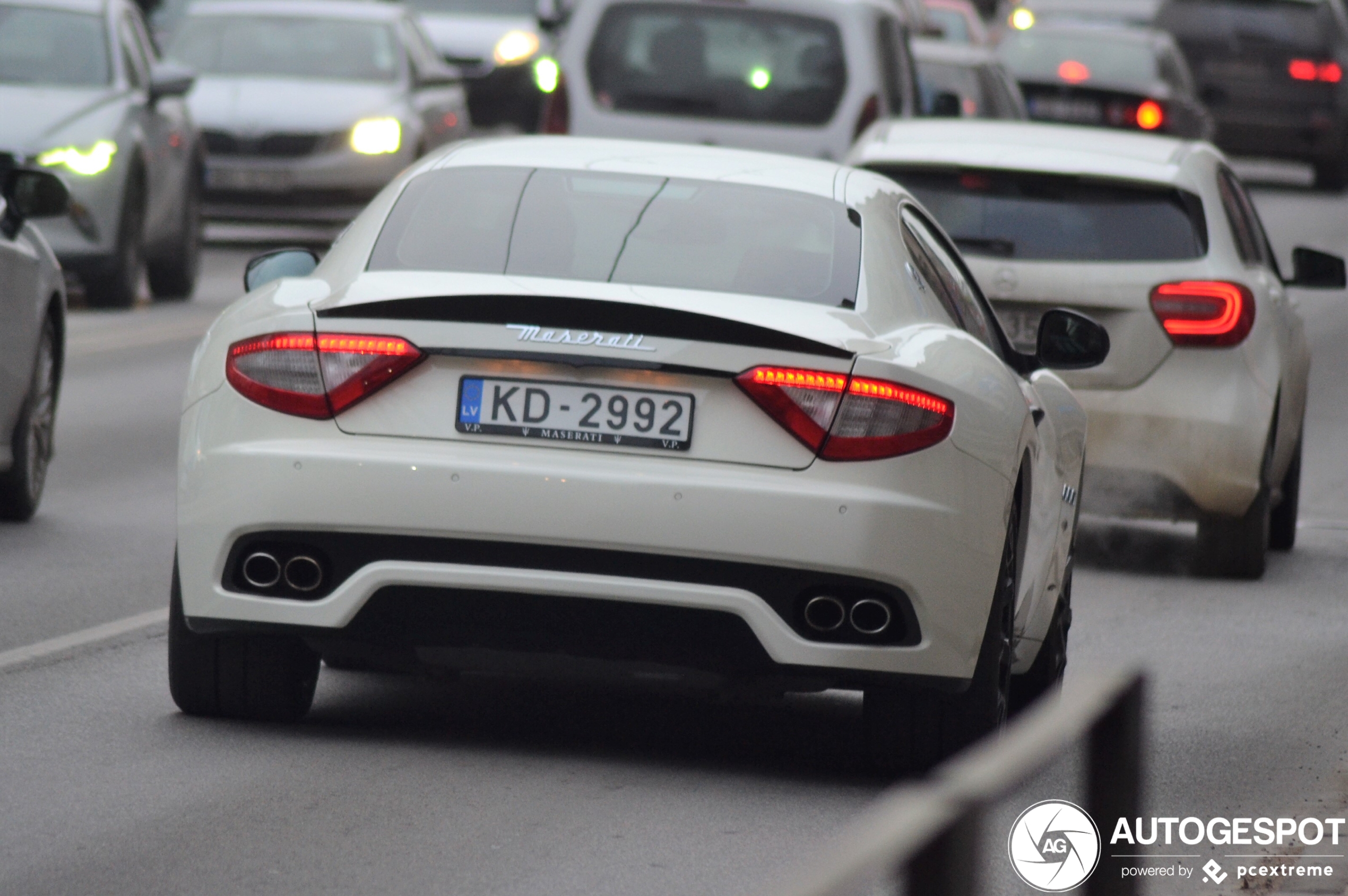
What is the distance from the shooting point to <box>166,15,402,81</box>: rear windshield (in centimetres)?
2330

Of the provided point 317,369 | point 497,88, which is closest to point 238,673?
point 317,369

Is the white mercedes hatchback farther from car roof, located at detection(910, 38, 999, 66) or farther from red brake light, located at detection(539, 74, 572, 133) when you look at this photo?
car roof, located at detection(910, 38, 999, 66)

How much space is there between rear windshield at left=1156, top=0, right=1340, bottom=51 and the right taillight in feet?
83.3

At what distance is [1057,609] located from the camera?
298 inches

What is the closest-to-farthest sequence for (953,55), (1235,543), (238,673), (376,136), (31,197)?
1. (238,673)
2. (31,197)
3. (1235,543)
4. (376,136)
5. (953,55)

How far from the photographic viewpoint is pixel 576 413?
6.07 m

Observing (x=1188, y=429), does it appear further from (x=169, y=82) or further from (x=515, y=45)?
(x=515, y=45)

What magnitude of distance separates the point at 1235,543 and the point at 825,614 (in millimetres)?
Result: 4943

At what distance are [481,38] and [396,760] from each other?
27.2 metres

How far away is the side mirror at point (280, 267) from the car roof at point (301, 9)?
1641 centimetres

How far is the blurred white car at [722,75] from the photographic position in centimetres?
1638

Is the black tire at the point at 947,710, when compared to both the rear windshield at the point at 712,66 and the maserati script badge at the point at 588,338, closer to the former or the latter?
the maserati script badge at the point at 588,338

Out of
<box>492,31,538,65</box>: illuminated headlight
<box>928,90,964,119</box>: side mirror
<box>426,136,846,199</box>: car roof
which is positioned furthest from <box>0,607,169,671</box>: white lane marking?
<box>492,31,538,65</box>: illuminated headlight

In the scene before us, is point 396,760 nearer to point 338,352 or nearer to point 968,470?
point 338,352
